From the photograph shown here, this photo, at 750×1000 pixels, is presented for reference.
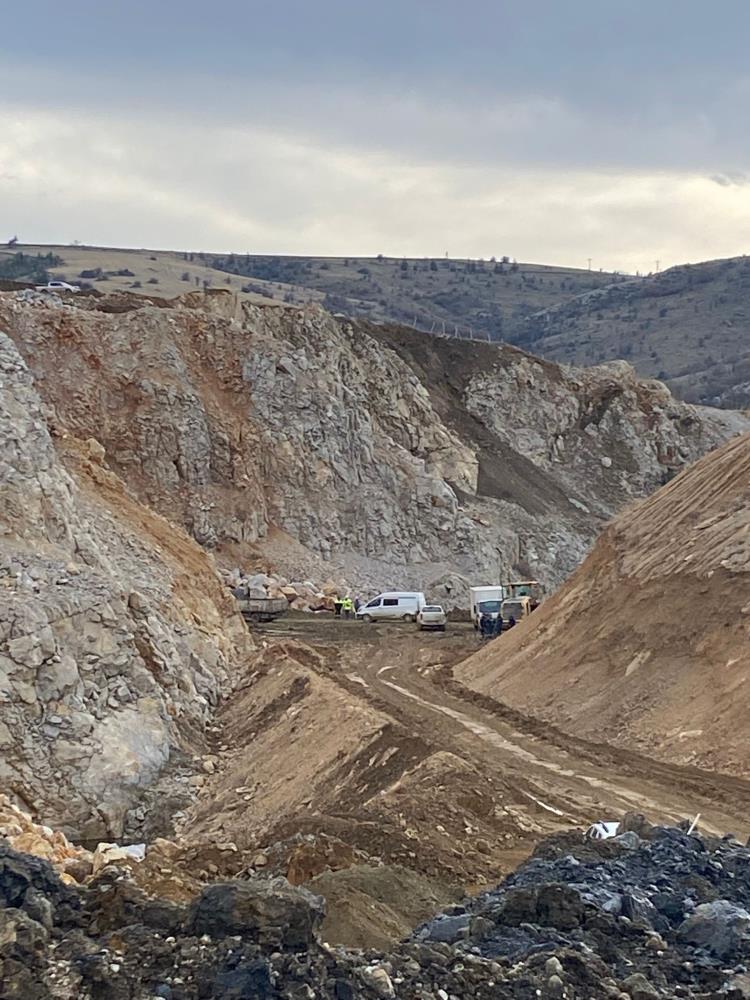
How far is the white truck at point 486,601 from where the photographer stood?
3491 centimetres

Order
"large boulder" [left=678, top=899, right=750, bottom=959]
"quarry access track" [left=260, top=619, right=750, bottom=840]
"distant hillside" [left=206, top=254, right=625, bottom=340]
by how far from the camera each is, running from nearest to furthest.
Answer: "large boulder" [left=678, top=899, right=750, bottom=959] < "quarry access track" [left=260, top=619, right=750, bottom=840] < "distant hillside" [left=206, top=254, right=625, bottom=340]

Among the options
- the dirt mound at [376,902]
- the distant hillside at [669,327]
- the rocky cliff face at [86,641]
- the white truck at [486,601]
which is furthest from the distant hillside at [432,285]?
the dirt mound at [376,902]

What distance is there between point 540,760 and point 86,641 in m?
7.71

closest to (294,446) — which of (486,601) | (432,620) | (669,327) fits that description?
(432,620)

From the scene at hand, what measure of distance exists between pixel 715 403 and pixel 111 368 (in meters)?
64.6

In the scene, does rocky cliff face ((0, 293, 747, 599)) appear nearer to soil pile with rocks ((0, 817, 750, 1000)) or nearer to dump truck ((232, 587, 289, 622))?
dump truck ((232, 587, 289, 622))

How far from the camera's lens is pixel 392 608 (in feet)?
129

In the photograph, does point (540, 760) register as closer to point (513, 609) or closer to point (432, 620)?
point (513, 609)

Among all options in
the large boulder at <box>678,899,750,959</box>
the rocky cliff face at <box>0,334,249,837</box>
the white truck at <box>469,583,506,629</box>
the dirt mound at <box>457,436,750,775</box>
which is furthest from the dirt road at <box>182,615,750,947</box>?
the white truck at <box>469,583,506,629</box>

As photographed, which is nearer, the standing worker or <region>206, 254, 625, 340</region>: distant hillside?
the standing worker

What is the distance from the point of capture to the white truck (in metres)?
34.9

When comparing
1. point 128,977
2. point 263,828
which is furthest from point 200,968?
point 263,828

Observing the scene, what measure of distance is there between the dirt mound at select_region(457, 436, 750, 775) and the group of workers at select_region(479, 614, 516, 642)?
19.5 feet

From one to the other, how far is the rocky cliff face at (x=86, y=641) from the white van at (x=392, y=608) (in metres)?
11.0
